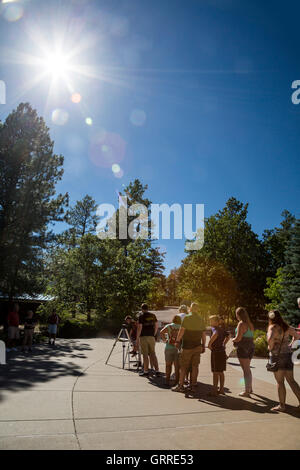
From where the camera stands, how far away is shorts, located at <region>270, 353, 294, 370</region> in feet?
16.3

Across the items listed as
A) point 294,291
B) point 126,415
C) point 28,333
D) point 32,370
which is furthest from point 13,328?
point 294,291

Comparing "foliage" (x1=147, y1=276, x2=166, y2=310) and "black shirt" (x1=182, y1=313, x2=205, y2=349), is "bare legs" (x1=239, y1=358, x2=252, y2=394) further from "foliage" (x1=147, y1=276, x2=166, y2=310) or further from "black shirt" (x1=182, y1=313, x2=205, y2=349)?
"foliage" (x1=147, y1=276, x2=166, y2=310)

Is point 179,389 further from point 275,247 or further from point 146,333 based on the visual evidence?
point 275,247

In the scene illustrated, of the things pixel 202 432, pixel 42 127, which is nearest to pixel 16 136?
pixel 42 127

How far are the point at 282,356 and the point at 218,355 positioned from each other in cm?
132

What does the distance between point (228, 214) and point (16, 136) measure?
2881 centimetres

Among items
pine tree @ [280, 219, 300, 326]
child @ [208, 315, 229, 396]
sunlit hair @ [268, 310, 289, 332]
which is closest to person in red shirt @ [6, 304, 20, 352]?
child @ [208, 315, 229, 396]

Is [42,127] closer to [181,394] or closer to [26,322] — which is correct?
[26,322]

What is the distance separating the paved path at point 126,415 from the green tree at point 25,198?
35.5 feet

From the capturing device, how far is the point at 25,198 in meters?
17.0

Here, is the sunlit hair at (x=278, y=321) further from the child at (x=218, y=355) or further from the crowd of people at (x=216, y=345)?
the child at (x=218, y=355)

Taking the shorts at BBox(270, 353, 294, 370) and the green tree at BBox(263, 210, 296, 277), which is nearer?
the shorts at BBox(270, 353, 294, 370)

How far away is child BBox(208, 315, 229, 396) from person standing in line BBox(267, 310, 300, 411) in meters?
1.12

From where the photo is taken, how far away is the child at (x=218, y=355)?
5883 millimetres
